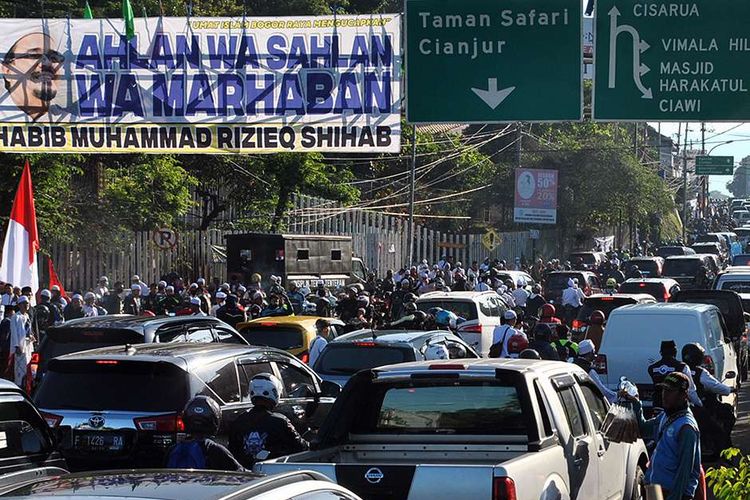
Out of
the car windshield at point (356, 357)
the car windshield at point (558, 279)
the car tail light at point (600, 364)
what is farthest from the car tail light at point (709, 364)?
the car windshield at point (558, 279)

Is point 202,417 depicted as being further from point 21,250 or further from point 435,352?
point 21,250

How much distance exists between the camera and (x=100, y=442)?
9.91 m

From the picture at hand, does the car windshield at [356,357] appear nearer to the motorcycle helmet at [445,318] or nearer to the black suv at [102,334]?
the black suv at [102,334]

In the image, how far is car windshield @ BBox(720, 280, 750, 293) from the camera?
89.3ft

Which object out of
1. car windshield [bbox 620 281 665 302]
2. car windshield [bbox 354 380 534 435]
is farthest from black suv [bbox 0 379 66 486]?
car windshield [bbox 620 281 665 302]

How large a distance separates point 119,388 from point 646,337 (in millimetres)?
7910

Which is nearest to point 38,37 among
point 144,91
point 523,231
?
point 144,91

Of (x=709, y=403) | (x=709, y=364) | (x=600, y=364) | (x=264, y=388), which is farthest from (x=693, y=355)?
(x=264, y=388)

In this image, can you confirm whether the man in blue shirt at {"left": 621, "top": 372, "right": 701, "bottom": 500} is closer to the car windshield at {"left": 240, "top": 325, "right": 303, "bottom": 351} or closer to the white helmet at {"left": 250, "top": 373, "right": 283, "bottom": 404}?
the white helmet at {"left": 250, "top": 373, "right": 283, "bottom": 404}

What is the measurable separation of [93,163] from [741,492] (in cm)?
3660

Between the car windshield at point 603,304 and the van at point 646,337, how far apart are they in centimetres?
536

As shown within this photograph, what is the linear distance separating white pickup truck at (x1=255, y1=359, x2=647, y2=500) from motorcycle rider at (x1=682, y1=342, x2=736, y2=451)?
3.51 m

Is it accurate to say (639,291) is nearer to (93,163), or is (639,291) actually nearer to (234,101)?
(234,101)

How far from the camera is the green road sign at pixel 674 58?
1636 cm
